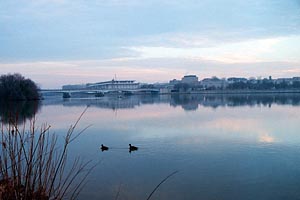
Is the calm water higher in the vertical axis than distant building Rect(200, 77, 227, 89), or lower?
lower

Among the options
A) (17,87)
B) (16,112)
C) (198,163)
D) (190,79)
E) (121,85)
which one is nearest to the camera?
(16,112)

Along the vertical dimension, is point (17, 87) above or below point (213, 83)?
below

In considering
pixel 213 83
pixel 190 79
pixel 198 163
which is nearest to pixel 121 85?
pixel 190 79

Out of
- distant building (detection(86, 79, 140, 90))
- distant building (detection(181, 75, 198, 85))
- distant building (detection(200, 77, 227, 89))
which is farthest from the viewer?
distant building (detection(181, 75, 198, 85))

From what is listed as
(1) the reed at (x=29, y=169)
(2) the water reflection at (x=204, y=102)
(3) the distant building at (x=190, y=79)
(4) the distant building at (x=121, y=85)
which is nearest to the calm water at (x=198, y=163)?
(1) the reed at (x=29, y=169)

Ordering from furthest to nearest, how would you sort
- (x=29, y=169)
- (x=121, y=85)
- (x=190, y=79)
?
(x=190, y=79) → (x=121, y=85) → (x=29, y=169)

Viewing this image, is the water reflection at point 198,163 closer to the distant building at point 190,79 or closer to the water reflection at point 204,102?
the water reflection at point 204,102

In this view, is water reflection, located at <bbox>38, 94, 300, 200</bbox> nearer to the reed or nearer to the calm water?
the calm water

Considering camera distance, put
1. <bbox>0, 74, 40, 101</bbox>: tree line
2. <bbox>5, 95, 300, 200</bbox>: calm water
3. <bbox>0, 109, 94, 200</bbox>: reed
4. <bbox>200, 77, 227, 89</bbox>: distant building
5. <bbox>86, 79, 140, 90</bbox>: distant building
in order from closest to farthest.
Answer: <bbox>0, 109, 94, 200</bbox>: reed
<bbox>5, 95, 300, 200</bbox>: calm water
<bbox>0, 74, 40, 101</bbox>: tree line
<bbox>86, 79, 140, 90</bbox>: distant building
<bbox>200, 77, 227, 89</bbox>: distant building

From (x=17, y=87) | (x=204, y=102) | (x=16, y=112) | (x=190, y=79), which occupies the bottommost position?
(x=204, y=102)

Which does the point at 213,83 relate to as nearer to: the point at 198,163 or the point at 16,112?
the point at 198,163

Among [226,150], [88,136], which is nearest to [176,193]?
[226,150]

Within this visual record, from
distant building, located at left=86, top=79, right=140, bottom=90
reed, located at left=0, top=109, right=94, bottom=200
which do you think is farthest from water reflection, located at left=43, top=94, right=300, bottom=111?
distant building, located at left=86, top=79, right=140, bottom=90

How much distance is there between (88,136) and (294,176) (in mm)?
8315
